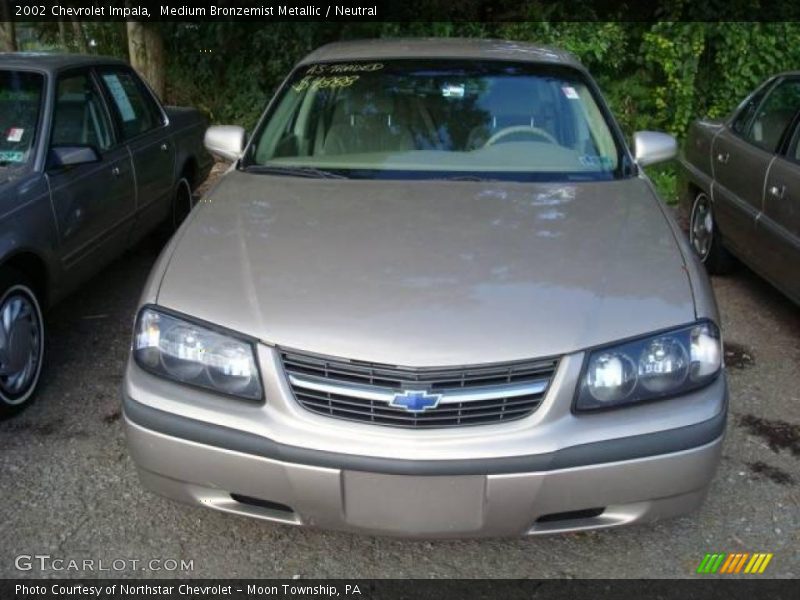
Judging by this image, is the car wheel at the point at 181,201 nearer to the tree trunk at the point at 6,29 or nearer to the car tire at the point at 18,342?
the car tire at the point at 18,342

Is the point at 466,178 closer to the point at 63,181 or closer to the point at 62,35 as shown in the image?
the point at 63,181

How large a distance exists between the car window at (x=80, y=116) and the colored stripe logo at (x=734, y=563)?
3.44 metres

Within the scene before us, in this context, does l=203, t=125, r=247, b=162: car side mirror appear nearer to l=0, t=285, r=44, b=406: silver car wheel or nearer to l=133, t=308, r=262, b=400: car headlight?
l=0, t=285, r=44, b=406: silver car wheel

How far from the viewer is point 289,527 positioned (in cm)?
277

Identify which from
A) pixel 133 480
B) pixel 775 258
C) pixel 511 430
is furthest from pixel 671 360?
pixel 775 258

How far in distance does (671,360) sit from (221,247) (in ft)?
4.94

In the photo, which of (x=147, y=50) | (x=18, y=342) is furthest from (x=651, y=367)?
(x=147, y=50)

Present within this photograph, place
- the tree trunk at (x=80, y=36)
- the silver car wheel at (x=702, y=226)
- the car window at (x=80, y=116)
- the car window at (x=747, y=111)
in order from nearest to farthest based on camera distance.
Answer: the car window at (x=80, y=116) → the car window at (x=747, y=111) → the silver car wheel at (x=702, y=226) → the tree trunk at (x=80, y=36)

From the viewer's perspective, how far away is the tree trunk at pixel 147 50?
9.10 meters

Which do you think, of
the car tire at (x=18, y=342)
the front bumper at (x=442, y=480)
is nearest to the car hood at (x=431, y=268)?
the front bumper at (x=442, y=480)

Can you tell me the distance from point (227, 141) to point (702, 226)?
142 inches

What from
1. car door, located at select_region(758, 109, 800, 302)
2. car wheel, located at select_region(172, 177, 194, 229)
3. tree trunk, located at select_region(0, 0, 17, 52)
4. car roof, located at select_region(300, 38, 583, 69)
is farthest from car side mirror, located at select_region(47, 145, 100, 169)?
tree trunk, located at select_region(0, 0, 17, 52)

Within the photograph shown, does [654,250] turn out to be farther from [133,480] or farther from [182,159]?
[182,159]

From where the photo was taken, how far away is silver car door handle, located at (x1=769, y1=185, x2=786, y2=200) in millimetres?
4577
